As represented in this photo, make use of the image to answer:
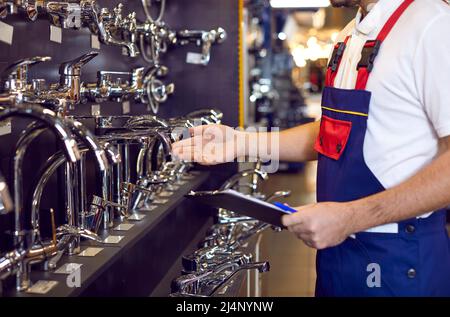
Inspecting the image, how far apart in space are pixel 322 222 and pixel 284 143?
62cm

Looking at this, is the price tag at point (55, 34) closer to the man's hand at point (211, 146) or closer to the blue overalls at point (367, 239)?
the man's hand at point (211, 146)

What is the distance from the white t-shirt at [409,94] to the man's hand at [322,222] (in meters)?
0.20

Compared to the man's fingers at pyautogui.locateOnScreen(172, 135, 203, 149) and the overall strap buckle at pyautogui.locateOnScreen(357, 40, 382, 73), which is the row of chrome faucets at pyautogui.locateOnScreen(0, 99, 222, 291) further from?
the overall strap buckle at pyautogui.locateOnScreen(357, 40, 382, 73)

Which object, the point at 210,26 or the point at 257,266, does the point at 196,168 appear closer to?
the point at 210,26

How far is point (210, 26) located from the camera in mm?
3326

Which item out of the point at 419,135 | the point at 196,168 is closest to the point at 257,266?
the point at 419,135

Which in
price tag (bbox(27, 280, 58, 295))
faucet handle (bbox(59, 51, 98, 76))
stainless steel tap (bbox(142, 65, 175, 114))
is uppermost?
faucet handle (bbox(59, 51, 98, 76))

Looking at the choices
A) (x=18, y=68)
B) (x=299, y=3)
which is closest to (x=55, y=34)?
(x=18, y=68)

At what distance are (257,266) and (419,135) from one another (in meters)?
0.77

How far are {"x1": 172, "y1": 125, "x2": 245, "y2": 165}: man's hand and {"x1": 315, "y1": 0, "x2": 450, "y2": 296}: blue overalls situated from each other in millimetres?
354

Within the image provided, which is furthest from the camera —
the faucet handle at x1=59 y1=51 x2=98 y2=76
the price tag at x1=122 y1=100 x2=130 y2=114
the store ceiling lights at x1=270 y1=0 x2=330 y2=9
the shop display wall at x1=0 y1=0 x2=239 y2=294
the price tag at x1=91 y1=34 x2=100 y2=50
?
the store ceiling lights at x1=270 y1=0 x2=330 y2=9

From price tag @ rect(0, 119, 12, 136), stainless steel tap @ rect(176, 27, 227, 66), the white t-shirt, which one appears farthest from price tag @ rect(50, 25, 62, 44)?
stainless steel tap @ rect(176, 27, 227, 66)

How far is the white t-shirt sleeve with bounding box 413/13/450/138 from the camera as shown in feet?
4.60

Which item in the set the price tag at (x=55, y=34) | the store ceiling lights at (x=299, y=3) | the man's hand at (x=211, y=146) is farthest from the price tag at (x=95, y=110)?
the store ceiling lights at (x=299, y=3)
